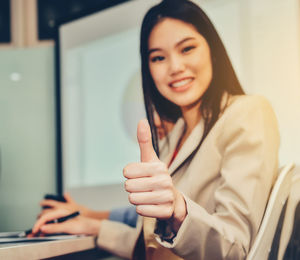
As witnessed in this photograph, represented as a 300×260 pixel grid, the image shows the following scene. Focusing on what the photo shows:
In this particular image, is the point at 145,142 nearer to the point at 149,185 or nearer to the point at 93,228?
the point at 149,185

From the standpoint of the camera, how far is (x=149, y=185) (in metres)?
0.64

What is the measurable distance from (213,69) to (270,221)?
1.62 ft

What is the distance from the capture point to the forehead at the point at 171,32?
1.08m

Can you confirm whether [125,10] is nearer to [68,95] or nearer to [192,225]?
[68,95]

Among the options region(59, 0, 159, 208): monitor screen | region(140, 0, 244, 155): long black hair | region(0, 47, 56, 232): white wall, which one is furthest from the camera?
region(0, 47, 56, 232): white wall

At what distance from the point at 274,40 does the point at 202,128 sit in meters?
0.38

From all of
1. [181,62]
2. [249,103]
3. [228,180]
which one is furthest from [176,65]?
[228,180]

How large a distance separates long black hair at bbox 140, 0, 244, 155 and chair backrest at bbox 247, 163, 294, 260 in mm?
247

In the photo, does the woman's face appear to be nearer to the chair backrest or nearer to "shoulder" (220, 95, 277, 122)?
"shoulder" (220, 95, 277, 122)

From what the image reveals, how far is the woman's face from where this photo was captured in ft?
3.51

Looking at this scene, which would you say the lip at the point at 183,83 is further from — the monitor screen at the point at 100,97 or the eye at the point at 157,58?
the monitor screen at the point at 100,97

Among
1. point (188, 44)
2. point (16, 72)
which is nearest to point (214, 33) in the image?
point (188, 44)

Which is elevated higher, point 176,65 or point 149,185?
point 176,65

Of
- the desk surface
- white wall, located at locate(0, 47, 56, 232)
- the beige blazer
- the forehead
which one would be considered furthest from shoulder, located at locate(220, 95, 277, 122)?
white wall, located at locate(0, 47, 56, 232)
